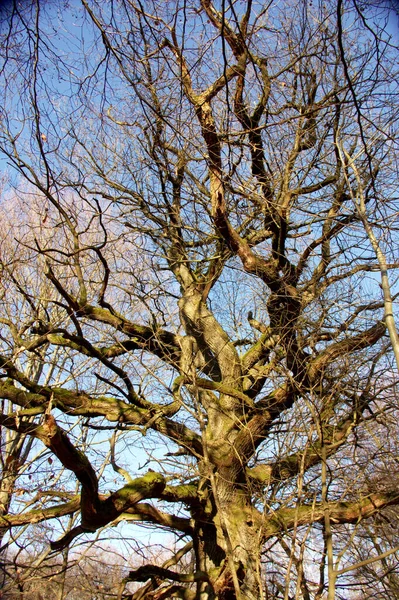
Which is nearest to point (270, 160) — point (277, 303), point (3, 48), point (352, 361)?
point (277, 303)

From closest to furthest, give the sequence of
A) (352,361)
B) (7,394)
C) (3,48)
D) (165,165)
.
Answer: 1. (3,48)
2. (352,361)
3. (7,394)
4. (165,165)

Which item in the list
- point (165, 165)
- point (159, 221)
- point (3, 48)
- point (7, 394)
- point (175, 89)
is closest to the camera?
point (3, 48)

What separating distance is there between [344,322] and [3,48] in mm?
3383

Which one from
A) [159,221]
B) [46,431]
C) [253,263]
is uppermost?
[159,221]

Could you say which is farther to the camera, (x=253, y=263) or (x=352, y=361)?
(x=253, y=263)

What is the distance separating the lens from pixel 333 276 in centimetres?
498

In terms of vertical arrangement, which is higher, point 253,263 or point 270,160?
point 270,160

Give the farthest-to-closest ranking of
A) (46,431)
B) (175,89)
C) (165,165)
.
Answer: (165,165) < (175,89) < (46,431)

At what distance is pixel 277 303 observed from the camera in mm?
5039

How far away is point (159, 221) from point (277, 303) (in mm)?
2063

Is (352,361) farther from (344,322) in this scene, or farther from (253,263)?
(253,263)

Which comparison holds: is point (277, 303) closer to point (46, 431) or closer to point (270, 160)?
point (270, 160)

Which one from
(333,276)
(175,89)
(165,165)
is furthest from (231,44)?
(333,276)

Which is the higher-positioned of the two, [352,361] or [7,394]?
[7,394]
